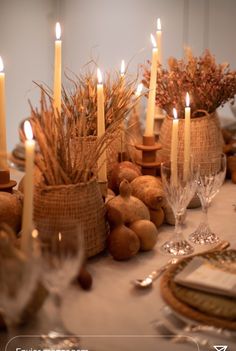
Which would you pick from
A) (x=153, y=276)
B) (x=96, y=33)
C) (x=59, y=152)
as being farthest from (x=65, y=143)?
(x=96, y=33)

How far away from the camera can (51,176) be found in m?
0.97

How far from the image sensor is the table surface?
764 millimetres

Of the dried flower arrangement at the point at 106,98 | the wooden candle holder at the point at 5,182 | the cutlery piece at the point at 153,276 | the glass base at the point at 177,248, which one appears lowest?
the cutlery piece at the point at 153,276

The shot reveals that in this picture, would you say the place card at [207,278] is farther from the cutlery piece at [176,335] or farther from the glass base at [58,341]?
the glass base at [58,341]

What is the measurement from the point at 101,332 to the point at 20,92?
2.75 metres

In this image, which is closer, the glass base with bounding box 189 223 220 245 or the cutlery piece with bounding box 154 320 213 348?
the cutlery piece with bounding box 154 320 213 348

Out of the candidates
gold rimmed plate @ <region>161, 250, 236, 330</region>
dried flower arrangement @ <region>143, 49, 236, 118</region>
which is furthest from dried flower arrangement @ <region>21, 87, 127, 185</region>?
dried flower arrangement @ <region>143, 49, 236, 118</region>

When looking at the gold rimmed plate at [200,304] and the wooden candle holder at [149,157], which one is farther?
the wooden candle holder at [149,157]

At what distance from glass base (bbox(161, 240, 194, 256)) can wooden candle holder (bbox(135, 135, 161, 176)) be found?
26cm

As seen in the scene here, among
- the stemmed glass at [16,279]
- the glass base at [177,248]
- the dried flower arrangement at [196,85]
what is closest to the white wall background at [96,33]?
the dried flower arrangement at [196,85]

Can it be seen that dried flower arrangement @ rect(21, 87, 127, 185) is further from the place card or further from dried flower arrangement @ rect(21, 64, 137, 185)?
the place card

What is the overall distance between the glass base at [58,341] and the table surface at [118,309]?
0.01m

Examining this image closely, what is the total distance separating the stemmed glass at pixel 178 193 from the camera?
1041 mm

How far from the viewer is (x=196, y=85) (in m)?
1.33
